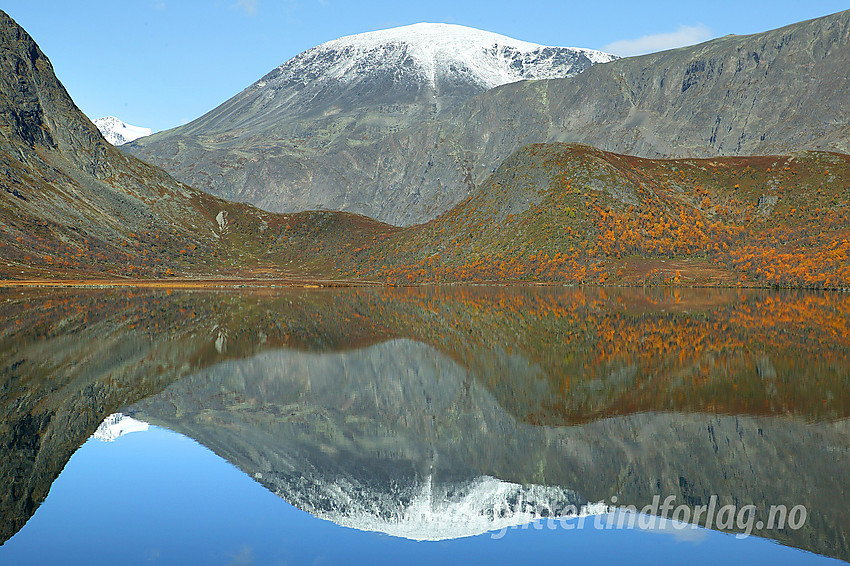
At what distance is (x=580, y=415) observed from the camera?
20609 millimetres

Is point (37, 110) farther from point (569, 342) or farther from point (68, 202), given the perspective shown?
point (569, 342)

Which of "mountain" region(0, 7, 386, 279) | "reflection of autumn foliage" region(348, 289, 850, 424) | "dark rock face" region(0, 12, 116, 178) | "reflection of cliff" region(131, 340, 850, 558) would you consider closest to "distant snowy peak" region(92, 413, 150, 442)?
"reflection of cliff" region(131, 340, 850, 558)

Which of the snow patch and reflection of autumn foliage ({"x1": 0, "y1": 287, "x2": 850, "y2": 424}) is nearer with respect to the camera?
the snow patch

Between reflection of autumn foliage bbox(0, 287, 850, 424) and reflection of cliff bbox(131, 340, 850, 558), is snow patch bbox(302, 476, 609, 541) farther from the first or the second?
reflection of autumn foliage bbox(0, 287, 850, 424)

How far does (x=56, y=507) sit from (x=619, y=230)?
13500 centimetres

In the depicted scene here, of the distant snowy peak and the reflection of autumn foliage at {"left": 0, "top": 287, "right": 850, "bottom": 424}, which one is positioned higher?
the reflection of autumn foliage at {"left": 0, "top": 287, "right": 850, "bottom": 424}

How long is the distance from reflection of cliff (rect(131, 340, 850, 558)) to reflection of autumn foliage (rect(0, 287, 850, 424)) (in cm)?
207

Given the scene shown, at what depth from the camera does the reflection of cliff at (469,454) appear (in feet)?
44.8

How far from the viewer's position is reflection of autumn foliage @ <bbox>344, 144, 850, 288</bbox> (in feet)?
419

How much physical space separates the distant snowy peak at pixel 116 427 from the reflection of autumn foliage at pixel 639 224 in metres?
113

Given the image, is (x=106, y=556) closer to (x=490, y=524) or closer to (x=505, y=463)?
(x=490, y=524)

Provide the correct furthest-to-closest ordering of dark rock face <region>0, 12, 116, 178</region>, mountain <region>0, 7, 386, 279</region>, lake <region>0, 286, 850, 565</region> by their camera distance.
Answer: dark rock face <region>0, 12, 116, 178</region> < mountain <region>0, 7, 386, 279</region> < lake <region>0, 286, 850, 565</region>

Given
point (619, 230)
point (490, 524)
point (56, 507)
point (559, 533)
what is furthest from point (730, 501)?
point (619, 230)

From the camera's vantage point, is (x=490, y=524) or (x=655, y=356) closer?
(x=490, y=524)
